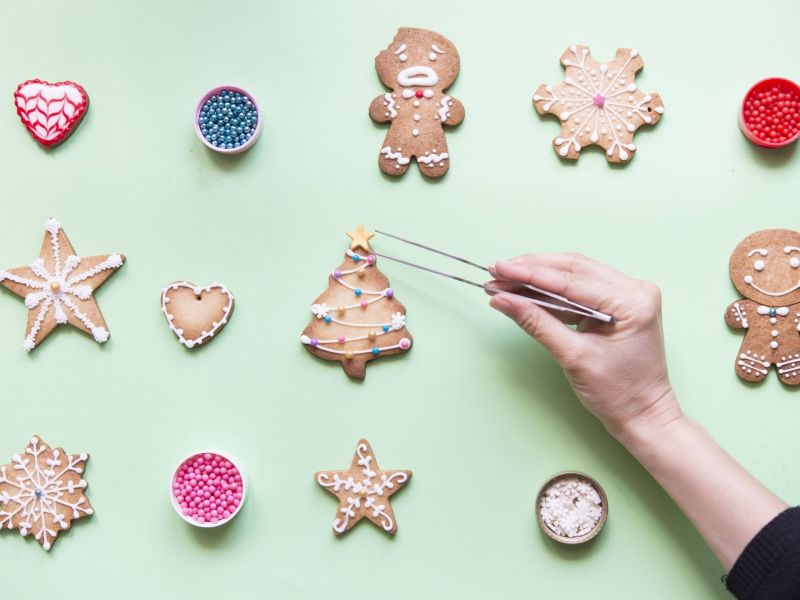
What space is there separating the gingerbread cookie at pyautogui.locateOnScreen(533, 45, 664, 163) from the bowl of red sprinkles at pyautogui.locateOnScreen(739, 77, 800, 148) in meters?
0.19

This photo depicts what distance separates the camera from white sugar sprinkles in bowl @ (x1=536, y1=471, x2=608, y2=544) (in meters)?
1.48

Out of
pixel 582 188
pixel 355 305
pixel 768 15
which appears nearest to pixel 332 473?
pixel 355 305

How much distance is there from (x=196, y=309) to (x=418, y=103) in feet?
2.17

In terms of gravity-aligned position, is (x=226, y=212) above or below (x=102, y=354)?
above

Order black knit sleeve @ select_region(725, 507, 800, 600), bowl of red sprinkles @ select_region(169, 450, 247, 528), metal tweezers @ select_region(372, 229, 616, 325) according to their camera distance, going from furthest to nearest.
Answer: bowl of red sprinkles @ select_region(169, 450, 247, 528) → metal tweezers @ select_region(372, 229, 616, 325) → black knit sleeve @ select_region(725, 507, 800, 600)

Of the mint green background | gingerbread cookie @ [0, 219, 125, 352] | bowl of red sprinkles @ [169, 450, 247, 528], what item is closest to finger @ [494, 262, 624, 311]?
the mint green background

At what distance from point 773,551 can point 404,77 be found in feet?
3.88

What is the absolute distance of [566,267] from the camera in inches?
56.6

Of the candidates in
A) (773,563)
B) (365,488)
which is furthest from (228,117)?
(773,563)

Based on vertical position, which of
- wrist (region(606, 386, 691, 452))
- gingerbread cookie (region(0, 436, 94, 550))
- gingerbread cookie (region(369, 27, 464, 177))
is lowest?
gingerbread cookie (region(0, 436, 94, 550))

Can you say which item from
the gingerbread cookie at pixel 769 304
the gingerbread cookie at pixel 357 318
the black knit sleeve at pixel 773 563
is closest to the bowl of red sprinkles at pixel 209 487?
the gingerbread cookie at pixel 357 318

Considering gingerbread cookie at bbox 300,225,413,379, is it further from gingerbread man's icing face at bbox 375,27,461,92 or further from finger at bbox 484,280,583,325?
gingerbread man's icing face at bbox 375,27,461,92

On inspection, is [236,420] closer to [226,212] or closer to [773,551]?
[226,212]

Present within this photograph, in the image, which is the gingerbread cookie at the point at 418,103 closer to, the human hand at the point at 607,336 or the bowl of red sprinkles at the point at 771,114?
the human hand at the point at 607,336
